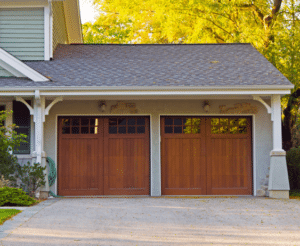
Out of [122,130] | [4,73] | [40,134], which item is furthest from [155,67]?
[4,73]

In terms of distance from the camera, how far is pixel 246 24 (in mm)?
18359

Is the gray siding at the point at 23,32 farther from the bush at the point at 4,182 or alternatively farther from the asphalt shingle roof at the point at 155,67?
the bush at the point at 4,182

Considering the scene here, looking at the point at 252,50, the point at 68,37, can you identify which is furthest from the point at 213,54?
the point at 68,37

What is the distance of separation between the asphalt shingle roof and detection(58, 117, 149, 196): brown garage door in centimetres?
131

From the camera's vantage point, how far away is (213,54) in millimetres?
13680

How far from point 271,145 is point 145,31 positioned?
577 inches

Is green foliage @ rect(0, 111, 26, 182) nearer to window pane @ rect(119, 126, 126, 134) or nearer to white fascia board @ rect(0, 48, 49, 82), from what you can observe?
white fascia board @ rect(0, 48, 49, 82)

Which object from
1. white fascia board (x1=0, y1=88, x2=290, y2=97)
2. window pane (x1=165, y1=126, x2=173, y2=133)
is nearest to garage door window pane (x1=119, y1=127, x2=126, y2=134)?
window pane (x1=165, y1=126, x2=173, y2=133)

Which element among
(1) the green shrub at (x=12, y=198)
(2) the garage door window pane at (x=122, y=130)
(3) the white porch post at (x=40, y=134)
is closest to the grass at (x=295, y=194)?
(2) the garage door window pane at (x=122, y=130)

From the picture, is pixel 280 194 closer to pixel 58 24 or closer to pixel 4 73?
pixel 4 73

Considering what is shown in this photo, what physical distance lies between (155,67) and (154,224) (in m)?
6.02

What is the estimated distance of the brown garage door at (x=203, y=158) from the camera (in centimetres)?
1195

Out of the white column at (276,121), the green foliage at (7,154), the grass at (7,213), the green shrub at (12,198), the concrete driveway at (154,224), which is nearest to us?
the concrete driveway at (154,224)

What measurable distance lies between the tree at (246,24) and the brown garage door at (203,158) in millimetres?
3443
